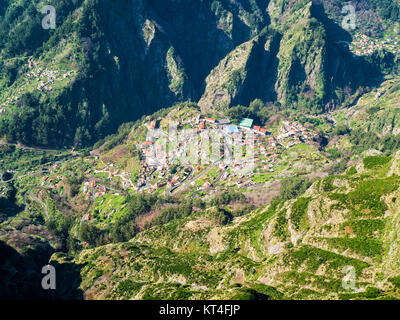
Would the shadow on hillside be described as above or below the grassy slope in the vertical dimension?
below

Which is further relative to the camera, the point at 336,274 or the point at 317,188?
the point at 317,188

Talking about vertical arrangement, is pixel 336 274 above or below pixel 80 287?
above

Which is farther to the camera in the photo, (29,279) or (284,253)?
(29,279)

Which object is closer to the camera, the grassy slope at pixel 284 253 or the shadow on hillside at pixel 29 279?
the grassy slope at pixel 284 253

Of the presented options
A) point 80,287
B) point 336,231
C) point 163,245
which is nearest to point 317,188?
point 336,231

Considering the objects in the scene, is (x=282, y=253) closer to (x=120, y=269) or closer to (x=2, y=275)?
(x=120, y=269)

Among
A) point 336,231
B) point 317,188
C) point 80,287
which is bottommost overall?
point 80,287

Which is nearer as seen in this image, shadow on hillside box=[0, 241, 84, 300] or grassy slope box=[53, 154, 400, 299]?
grassy slope box=[53, 154, 400, 299]

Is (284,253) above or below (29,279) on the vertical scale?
above

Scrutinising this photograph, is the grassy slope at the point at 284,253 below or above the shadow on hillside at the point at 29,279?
above
